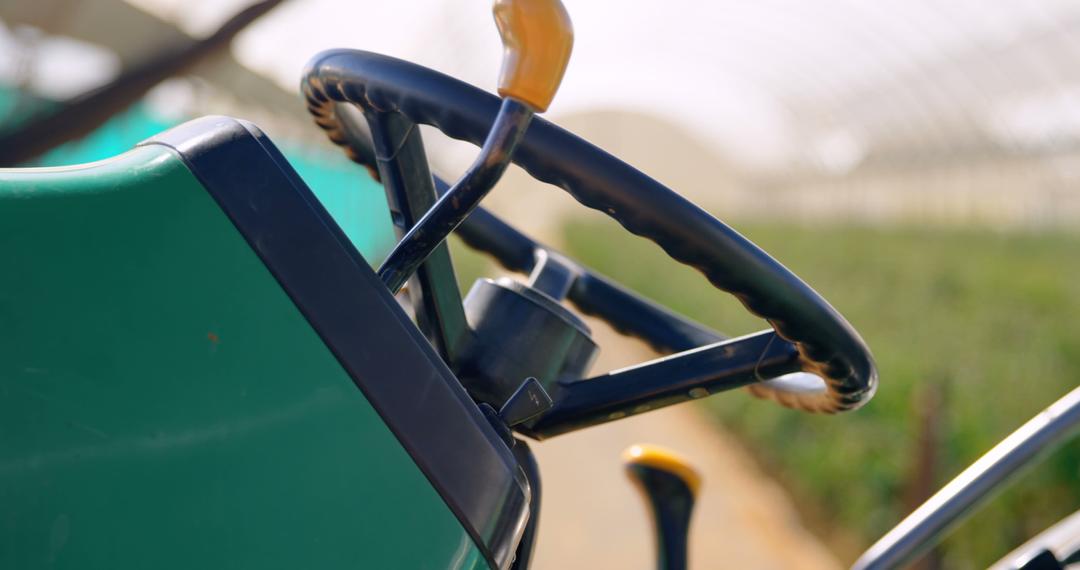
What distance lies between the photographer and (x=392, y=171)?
2.77 feet

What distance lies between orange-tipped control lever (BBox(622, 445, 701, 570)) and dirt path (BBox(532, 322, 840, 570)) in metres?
3.19

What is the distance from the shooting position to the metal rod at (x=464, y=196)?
670 millimetres

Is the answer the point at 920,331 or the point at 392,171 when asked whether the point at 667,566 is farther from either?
the point at 920,331

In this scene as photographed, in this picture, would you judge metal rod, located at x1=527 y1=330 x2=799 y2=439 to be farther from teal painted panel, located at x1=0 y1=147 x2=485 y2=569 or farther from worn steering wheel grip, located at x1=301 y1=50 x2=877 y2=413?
teal painted panel, located at x1=0 y1=147 x2=485 y2=569

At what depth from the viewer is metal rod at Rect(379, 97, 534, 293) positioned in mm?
670

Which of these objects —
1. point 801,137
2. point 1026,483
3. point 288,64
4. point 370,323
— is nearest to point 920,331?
point 1026,483

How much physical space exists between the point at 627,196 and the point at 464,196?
115 millimetres

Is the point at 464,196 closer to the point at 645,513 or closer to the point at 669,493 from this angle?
the point at 669,493

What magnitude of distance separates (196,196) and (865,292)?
9.84 m

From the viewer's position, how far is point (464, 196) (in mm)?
700

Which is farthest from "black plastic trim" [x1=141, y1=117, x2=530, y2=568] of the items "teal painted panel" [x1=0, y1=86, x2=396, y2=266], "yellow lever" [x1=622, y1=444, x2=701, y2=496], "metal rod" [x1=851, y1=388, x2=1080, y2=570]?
"teal painted panel" [x1=0, y1=86, x2=396, y2=266]

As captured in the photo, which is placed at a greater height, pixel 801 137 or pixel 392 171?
pixel 801 137

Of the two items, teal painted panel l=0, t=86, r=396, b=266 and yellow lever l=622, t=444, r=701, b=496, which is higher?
yellow lever l=622, t=444, r=701, b=496

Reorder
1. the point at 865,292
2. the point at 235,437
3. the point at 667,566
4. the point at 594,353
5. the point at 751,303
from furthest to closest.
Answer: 1. the point at 865,292
2. the point at 667,566
3. the point at 594,353
4. the point at 751,303
5. the point at 235,437
